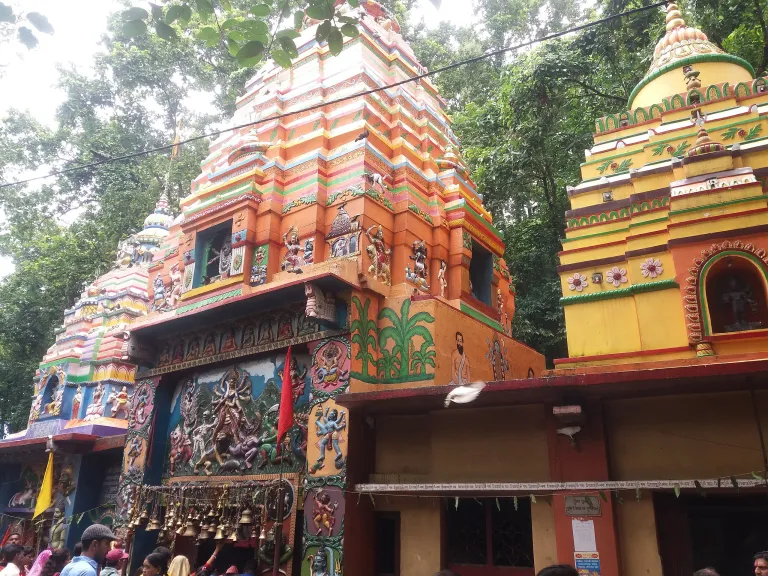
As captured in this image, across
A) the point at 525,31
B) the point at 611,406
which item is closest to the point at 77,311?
the point at 611,406

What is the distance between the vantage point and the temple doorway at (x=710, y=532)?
6.25 meters

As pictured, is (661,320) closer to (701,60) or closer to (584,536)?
(584,536)

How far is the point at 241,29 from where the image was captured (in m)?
4.99

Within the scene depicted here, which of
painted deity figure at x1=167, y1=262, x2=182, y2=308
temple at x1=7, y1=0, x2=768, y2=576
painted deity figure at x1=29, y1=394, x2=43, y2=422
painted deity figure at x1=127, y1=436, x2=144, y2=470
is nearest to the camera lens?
temple at x1=7, y1=0, x2=768, y2=576

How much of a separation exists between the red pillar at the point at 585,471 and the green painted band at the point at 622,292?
8.05 feet

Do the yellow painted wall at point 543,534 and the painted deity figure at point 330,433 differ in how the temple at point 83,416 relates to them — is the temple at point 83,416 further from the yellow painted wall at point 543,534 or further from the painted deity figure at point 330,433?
the yellow painted wall at point 543,534

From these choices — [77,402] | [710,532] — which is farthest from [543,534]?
[77,402]

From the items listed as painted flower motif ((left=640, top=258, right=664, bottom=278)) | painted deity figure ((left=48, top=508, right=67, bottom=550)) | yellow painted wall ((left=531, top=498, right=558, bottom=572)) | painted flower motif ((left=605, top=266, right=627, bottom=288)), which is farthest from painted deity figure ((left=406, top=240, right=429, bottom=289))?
painted deity figure ((left=48, top=508, right=67, bottom=550))

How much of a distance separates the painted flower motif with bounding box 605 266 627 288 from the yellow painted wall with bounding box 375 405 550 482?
2784 mm

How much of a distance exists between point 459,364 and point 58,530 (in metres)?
9.46

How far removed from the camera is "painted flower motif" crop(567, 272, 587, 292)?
928 cm

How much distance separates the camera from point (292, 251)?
10.1 metres

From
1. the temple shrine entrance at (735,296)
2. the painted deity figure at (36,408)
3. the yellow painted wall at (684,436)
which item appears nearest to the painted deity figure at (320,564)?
the yellow painted wall at (684,436)

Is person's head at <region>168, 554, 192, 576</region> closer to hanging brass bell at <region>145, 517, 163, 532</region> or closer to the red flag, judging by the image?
the red flag
